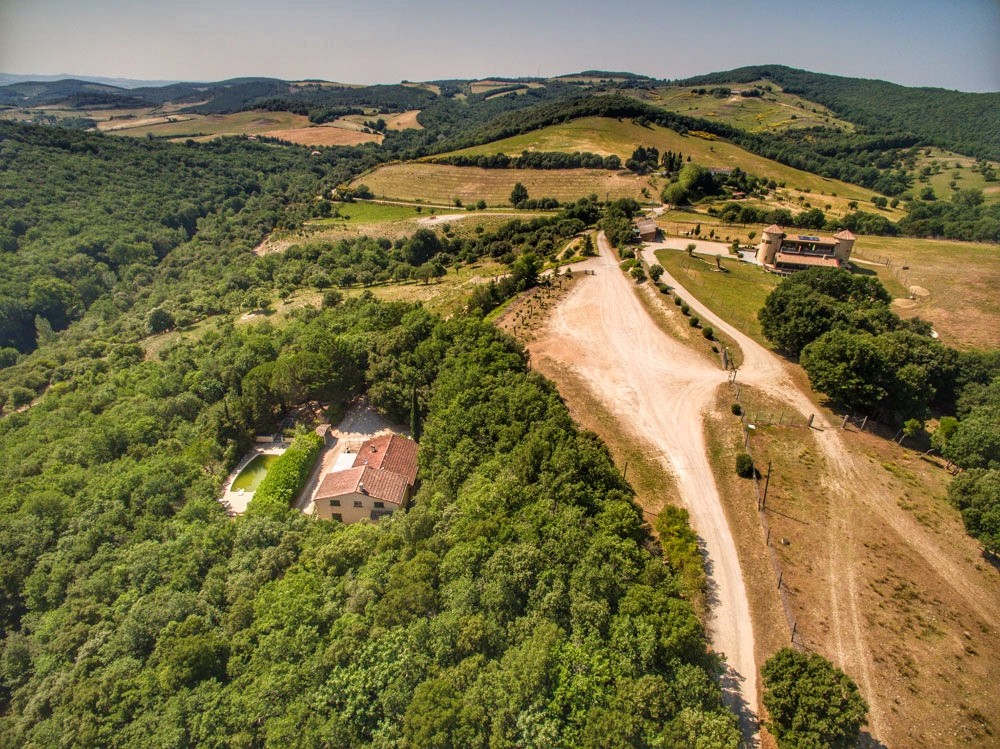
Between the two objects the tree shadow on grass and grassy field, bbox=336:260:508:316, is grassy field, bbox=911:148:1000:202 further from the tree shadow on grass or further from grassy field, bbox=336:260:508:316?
the tree shadow on grass

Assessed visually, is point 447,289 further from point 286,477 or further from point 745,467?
point 745,467

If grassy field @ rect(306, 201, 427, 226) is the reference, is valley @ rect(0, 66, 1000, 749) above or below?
below

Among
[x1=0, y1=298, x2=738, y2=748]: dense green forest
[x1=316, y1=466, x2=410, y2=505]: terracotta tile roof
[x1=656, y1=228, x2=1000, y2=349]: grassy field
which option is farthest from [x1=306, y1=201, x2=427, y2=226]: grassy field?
[x1=316, y1=466, x2=410, y2=505]: terracotta tile roof

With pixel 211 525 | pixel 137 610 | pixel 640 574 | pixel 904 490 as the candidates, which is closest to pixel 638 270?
pixel 904 490

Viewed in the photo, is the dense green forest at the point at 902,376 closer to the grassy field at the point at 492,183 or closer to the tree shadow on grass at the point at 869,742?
the tree shadow on grass at the point at 869,742

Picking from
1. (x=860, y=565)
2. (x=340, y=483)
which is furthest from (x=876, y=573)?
(x=340, y=483)

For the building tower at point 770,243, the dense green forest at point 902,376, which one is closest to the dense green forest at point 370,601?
the dense green forest at point 902,376

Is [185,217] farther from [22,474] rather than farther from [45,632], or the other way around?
[45,632]
